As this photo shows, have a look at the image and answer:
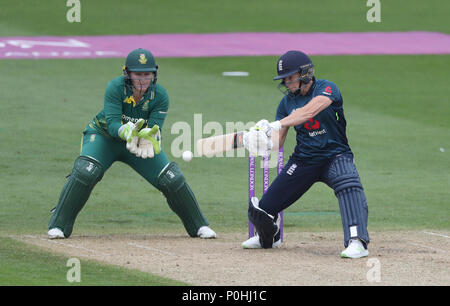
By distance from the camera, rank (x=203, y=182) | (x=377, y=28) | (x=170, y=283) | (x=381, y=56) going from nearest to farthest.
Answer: (x=170, y=283) → (x=203, y=182) → (x=381, y=56) → (x=377, y=28)

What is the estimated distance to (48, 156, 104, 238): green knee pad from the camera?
32.2 ft

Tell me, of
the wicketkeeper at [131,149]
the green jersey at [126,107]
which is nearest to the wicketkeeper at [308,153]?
the wicketkeeper at [131,149]

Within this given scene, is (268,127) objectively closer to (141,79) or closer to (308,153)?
(308,153)

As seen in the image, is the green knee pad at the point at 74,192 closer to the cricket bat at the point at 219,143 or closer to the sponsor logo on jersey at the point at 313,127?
the cricket bat at the point at 219,143

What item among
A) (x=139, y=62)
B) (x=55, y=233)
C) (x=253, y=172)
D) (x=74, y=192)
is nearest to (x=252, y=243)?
(x=253, y=172)

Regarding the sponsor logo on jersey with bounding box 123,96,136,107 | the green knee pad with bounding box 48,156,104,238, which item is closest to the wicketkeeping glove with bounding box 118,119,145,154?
the sponsor logo on jersey with bounding box 123,96,136,107

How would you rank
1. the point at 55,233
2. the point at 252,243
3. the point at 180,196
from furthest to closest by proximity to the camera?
1. the point at 180,196
2. the point at 55,233
3. the point at 252,243

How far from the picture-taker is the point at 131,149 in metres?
9.58

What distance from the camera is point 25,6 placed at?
29.9 m

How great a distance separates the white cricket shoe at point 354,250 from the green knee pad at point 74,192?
263cm

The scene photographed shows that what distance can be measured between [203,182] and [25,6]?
58.5 feet

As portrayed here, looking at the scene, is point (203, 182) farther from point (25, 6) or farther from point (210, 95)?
point (25, 6)

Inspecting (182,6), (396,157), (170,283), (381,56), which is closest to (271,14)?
(182,6)

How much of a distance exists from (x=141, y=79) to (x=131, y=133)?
637 millimetres
